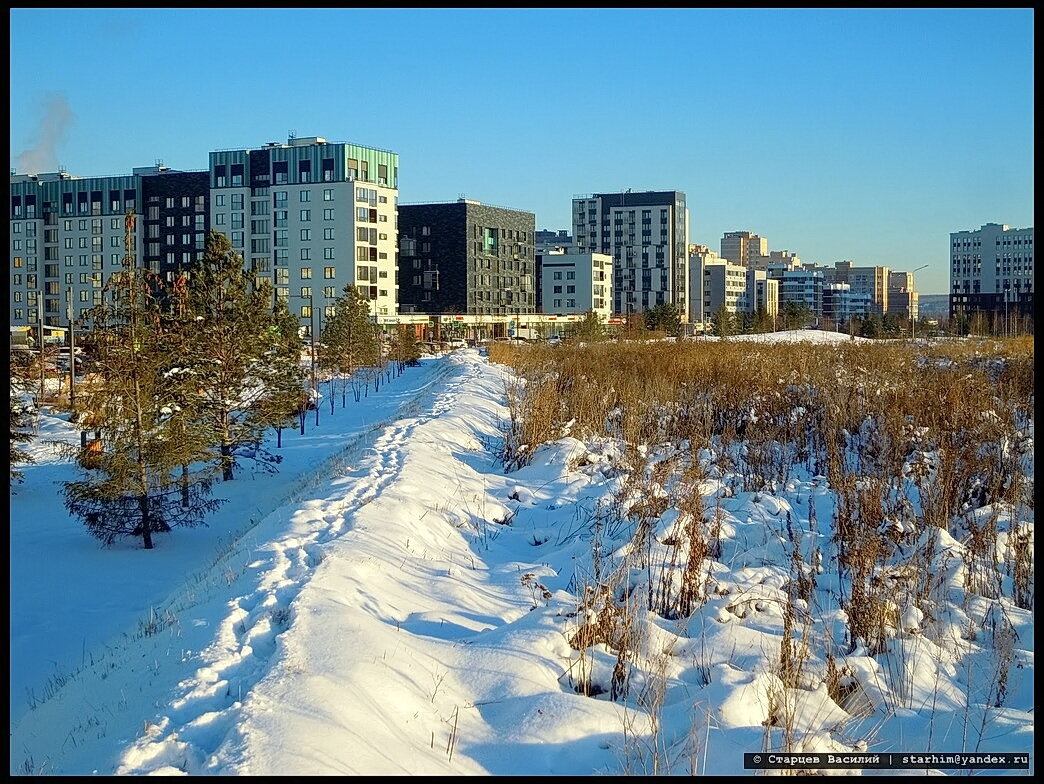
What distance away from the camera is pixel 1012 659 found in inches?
→ 188

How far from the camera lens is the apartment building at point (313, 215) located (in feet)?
245

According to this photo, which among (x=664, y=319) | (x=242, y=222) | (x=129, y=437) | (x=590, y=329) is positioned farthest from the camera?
(x=242, y=222)

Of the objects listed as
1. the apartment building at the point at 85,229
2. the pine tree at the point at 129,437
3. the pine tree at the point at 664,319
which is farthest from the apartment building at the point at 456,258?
the pine tree at the point at 129,437

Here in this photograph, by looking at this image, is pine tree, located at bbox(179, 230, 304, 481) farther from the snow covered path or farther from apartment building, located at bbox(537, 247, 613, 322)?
apartment building, located at bbox(537, 247, 613, 322)

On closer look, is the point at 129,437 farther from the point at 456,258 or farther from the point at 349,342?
the point at 456,258

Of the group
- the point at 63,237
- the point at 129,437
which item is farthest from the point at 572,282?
the point at 129,437

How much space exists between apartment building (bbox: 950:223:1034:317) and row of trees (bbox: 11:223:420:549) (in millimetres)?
125052

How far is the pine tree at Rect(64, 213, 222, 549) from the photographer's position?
10.8 m

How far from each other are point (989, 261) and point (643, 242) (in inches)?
2218

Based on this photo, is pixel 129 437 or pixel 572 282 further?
pixel 572 282

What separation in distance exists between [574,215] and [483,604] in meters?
129

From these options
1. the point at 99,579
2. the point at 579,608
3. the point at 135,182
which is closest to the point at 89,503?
the point at 99,579

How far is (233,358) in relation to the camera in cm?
1557

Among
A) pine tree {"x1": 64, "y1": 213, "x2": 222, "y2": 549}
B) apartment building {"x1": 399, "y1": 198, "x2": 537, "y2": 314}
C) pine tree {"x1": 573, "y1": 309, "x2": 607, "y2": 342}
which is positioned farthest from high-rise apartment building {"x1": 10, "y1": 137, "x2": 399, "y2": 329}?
pine tree {"x1": 64, "y1": 213, "x2": 222, "y2": 549}
